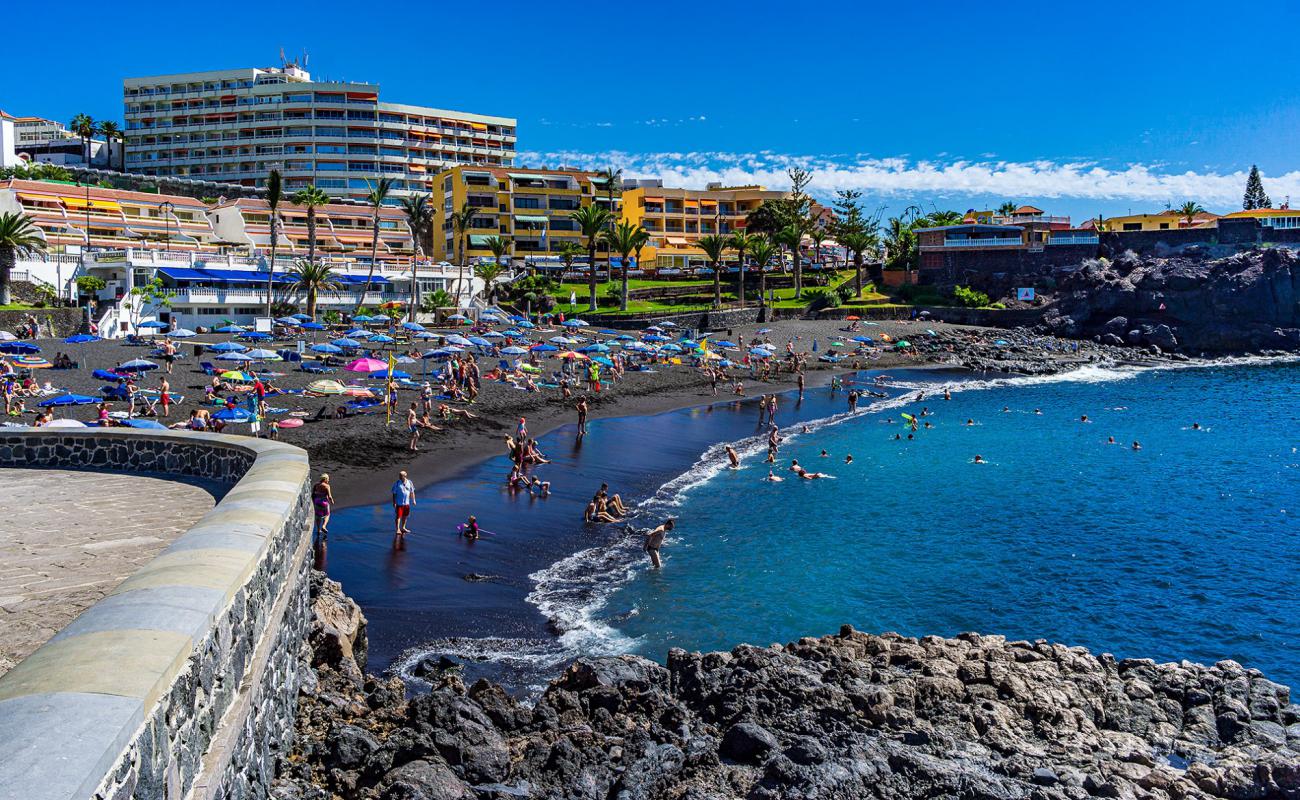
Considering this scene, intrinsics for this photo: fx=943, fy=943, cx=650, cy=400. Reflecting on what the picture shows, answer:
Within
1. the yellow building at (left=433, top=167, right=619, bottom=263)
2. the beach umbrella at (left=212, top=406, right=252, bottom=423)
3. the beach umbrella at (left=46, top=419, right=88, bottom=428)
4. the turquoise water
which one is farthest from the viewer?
the yellow building at (left=433, top=167, right=619, bottom=263)

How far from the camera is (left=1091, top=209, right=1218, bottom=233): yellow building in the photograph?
9201 cm

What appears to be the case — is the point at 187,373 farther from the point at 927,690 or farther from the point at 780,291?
the point at 780,291

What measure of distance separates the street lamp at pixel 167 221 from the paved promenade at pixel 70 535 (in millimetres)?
54021

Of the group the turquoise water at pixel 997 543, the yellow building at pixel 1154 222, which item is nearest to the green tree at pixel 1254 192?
the yellow building at pixel 1154 222

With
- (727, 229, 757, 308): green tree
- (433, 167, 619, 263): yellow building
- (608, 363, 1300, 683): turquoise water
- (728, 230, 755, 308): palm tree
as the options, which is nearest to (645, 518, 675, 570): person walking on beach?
(608, 363, 1300, 683): turquoise water

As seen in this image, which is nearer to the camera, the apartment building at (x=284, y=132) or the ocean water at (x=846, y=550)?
the ocean water at (x=846, y=550)

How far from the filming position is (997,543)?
2539 centimetres

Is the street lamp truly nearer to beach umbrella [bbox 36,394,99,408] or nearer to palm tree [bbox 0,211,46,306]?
palm tree [bbox 0,211,46,306]

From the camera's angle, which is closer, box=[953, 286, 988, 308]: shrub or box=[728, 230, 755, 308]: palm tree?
box=[728, 230, 755, 308]: palm tree

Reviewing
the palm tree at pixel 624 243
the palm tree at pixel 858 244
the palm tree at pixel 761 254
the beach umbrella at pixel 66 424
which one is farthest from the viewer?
the palm tree at pixel 858 244

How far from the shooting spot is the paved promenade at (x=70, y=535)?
8227 millimetres

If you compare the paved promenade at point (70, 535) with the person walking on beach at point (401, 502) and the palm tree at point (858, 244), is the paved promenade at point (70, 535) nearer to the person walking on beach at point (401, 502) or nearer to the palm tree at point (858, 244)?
the person walking on beach at point (401, 502)

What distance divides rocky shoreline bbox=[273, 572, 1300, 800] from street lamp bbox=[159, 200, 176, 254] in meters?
58.0

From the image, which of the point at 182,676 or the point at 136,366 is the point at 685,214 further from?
the point at 182,676
